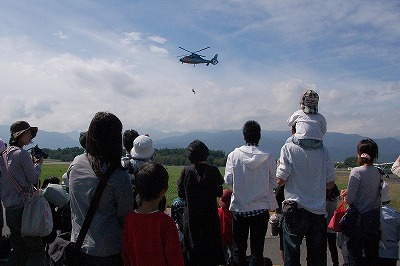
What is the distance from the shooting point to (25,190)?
4.66 meters

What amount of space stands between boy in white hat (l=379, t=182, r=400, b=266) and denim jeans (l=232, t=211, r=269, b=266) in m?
1.41

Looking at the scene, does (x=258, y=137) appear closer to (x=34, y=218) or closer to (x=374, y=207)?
(x=374, y=207)

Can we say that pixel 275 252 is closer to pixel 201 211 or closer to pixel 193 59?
pixel 201 211

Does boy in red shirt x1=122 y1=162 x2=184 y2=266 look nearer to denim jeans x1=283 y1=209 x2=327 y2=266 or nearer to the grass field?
denim jeans x1=283 y1=209 x2=327 y2=266

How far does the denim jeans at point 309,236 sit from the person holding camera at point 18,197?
9.44 feet

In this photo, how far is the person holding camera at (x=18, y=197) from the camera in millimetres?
4605

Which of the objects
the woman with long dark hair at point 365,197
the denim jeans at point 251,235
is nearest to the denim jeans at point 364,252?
the woman with long dark hair at point 365,197

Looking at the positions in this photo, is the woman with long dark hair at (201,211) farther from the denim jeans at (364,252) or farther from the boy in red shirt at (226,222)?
the denim jeans at (364,252)

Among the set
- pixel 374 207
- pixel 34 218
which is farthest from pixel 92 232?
Answer: pixel 374 207

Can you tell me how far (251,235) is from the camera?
189 inches

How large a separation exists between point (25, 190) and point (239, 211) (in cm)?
252

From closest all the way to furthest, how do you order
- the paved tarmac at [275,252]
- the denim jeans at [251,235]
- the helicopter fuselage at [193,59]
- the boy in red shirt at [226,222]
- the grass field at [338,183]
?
1. the denim jeans at [251,235]
2. the boy in red shirt at [226,222]
3. the paved tarmac at [275,252]
4. the grass field at [338,183]
5. the helicopter fuselage at [193,59]

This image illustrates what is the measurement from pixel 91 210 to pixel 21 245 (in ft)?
8.28

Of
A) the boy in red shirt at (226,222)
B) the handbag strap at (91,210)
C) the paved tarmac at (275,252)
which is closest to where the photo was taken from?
the handbag strap at (91,210)
